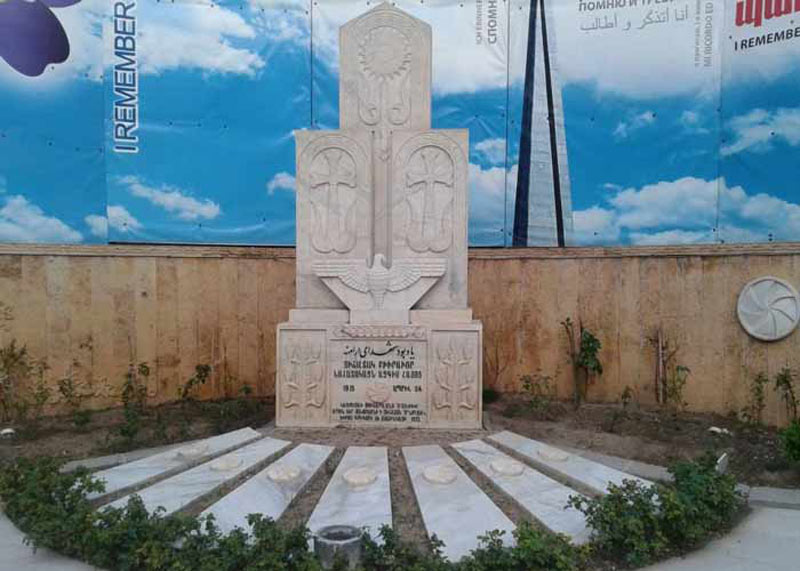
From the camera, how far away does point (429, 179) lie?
18.3ft

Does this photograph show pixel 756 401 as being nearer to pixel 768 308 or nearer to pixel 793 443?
pixel 768 308

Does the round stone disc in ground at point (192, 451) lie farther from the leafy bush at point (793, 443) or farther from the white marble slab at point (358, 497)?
the leafy bush at point (793, 443)

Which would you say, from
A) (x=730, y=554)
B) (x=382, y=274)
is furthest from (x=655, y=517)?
(x=382, y=274)

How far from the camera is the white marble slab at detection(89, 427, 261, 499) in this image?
13.5ft

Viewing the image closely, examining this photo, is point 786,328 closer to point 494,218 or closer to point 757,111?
point 757,111

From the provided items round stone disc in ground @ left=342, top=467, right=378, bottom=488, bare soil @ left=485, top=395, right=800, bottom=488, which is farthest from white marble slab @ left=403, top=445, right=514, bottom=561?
bare soil @ left=485, top=395, right=800, bottom=488

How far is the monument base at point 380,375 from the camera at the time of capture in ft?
17.6

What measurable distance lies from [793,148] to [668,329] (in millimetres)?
2128

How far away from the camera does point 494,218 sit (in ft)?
23.2

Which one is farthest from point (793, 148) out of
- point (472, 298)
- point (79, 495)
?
point (79, 495)

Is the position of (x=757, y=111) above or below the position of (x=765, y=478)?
above

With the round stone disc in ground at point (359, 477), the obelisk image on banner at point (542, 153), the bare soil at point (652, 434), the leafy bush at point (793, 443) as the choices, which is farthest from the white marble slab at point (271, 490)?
the obelisk image on banner at point (542, 153)

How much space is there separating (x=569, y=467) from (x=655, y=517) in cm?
107

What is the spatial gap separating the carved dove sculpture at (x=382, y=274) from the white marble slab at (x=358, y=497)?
1.52 metres
